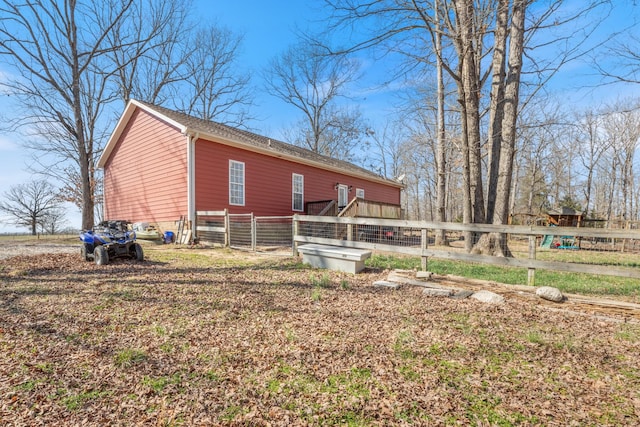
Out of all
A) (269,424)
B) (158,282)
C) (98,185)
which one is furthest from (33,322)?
(98,185)

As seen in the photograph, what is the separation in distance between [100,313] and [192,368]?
1.97 metres

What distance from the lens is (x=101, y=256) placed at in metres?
6.40

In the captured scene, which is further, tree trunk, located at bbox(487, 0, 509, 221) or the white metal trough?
tree trunk, located at bbox(487, 0, 509, 221)

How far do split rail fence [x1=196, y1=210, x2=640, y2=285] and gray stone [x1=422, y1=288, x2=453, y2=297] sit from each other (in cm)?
84

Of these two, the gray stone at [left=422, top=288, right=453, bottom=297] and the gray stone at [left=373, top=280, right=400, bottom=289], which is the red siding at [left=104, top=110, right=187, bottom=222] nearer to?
the gray stone at [left=373, top=280, right=400, bottom=289]

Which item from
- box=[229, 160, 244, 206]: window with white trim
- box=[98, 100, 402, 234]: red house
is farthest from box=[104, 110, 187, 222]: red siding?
box=[229, 160, 244, 206]: window with white trim

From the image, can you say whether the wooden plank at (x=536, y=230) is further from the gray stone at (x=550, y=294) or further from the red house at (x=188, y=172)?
the red house at (x=188, y=172)

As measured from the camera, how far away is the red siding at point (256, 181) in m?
10.9

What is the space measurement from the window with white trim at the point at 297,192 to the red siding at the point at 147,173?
511cm

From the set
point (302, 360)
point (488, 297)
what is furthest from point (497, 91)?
point (302, 360)

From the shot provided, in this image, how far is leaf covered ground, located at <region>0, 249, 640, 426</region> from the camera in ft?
6.48

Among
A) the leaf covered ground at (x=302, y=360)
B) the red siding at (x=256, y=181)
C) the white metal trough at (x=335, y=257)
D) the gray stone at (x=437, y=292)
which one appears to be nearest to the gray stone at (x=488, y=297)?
the leaf covered ground at (x=302, y=360)

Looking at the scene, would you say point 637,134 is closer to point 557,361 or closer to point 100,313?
point 557,361

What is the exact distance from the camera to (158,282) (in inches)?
200
